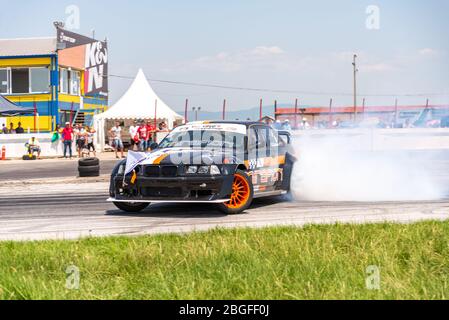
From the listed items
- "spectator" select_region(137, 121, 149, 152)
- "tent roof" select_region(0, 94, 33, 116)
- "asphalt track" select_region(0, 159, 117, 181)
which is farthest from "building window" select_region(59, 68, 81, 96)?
"asphalt track" select_region(0, 159, 117, 181)

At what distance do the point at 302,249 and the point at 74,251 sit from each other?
2.12 m

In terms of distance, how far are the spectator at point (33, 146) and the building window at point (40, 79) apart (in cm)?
1086

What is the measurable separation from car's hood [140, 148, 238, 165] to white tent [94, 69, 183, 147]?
23280 millimetres

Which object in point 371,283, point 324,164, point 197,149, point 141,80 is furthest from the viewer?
point 141,80

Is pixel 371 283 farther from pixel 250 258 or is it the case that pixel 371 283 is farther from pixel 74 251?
pixel 74 251

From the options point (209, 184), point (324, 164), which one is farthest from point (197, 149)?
point (324, 164)

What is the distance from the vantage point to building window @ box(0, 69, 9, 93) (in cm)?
4097

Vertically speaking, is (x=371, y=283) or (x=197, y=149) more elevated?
(x=197, y=149)

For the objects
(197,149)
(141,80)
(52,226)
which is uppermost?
(141,80)

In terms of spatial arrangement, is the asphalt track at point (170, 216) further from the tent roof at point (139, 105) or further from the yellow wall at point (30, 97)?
the yellow wall at point (30, 97)

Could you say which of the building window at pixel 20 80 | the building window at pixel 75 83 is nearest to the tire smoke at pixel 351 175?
the building window at pixel 20 80

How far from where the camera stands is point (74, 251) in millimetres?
6344

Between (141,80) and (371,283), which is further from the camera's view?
(141,80)

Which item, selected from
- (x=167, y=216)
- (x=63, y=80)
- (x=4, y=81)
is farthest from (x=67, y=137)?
(x=167, y=216)
